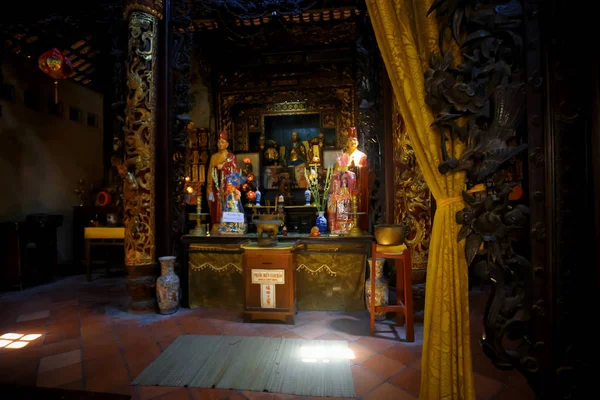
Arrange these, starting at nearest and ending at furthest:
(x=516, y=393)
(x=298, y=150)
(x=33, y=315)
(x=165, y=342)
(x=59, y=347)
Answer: (x=516, y=393) → (x=59, y=347) → (x=165, y=342) → (x=33, y=315) → (x=298, y=150)

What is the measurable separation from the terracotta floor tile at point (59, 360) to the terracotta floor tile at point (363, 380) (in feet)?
7.18

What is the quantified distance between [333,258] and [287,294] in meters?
0.75

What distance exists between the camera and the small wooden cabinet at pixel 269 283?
10.6 feet

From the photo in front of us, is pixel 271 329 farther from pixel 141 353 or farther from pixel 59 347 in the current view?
pixel 59 347

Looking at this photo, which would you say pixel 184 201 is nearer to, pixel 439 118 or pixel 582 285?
pixel 439 118

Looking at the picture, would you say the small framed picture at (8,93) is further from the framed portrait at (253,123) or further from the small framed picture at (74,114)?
the framed portrait at (253,123)

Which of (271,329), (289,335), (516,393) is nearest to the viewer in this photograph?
(516,393)

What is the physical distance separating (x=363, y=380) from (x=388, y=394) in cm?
21

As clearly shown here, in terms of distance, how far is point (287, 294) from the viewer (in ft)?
10.6

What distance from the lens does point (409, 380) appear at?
2121 millimetres

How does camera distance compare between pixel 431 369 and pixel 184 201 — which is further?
pixel 184 201

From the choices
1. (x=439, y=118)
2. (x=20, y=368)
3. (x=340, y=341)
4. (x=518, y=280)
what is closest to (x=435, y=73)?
(x=439, y=118)

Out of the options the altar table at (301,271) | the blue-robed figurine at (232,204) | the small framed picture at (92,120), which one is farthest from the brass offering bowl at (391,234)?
the small framed picture at (92,120)

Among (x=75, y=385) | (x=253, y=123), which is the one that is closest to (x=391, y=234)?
(x=75, y=385)
